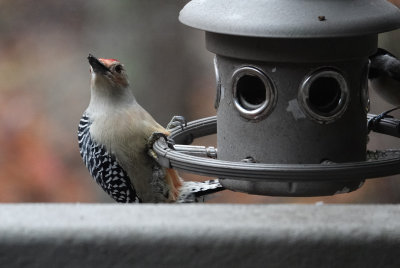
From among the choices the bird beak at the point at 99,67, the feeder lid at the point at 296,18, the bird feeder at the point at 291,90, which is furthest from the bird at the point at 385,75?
the bird beak at the point at 99,67

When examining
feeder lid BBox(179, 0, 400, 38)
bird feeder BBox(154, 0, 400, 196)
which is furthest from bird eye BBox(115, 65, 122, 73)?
feeder lid BBox(179, 0, 400, 38)

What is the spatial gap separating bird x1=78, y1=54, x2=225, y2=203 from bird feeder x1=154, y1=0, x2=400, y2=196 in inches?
23.7

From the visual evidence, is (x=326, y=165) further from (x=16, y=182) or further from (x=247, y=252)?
(x=16, y=182)

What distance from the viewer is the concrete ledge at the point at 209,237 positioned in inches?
108

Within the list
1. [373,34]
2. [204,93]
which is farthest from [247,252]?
[204,93]

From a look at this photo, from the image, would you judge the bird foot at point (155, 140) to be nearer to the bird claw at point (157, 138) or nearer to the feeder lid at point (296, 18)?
the bird claw at point (157, 138)

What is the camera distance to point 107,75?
14.7 ft

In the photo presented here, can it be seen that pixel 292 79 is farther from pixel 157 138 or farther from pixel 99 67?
pixel 99 67

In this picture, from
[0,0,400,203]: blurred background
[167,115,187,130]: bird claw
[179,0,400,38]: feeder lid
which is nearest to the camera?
[179,0,400,38]: feeder lid

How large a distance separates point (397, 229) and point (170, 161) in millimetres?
1227

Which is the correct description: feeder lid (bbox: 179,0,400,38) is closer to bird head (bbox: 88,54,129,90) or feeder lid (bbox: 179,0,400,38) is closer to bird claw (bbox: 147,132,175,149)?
bird claw (bbox: 147,132,175,149)

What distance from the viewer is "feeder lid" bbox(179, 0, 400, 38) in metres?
3.50

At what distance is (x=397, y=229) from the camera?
9.06 ft

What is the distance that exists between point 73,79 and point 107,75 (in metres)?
2.53
